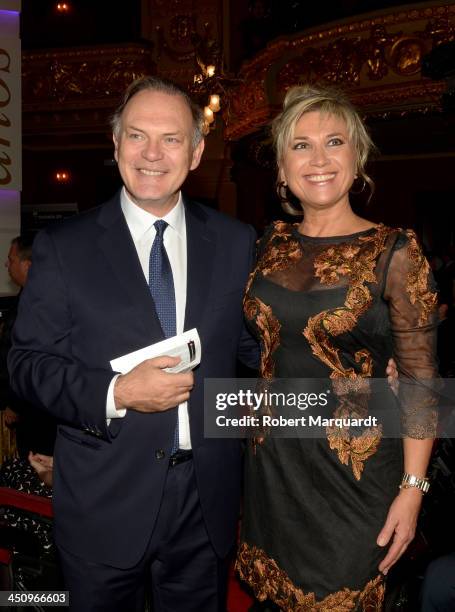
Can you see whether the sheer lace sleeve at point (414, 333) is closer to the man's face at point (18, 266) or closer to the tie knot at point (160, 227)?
the tie knot at point (160, 227)

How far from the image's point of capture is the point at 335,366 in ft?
5.37

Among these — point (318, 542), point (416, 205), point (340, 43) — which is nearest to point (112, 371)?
point (318, 542)

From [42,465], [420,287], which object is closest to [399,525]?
[420,287]

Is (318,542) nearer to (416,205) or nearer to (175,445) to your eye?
(175,445)

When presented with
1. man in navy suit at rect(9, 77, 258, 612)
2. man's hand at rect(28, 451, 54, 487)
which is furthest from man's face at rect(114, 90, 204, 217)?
man's hand at rect(28, 451, 54, 487)

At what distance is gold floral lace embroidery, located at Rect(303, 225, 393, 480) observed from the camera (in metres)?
1.62

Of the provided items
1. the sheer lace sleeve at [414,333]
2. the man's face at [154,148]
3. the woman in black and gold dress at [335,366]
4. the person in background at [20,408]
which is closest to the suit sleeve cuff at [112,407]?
the woman in black and gold dress at [335,366]

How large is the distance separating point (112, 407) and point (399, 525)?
805 mm

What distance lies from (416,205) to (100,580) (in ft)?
30.9

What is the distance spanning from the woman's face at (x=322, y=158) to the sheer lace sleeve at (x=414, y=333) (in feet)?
0.93

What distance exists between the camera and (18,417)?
3.64 m

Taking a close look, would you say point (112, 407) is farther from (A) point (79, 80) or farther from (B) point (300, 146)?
(A) point (79, 80)

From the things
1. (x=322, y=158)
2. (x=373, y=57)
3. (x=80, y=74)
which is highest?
(x=80, y=74)

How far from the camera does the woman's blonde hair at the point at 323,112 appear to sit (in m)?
1.76
